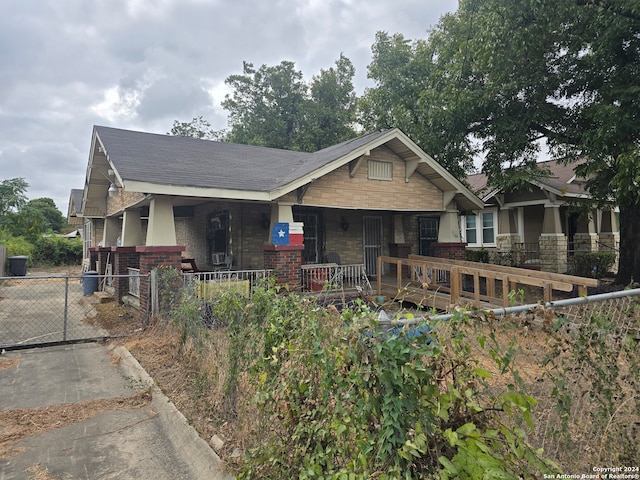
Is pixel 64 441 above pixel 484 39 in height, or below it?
below

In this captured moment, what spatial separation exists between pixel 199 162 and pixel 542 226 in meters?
17.0

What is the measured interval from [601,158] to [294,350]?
33.8 ft

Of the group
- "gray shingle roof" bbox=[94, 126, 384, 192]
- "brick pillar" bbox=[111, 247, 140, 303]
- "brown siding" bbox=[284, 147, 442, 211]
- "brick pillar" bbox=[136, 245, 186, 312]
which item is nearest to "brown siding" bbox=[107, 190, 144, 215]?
"gray shingle roof" bbox=[94, 126, 384, 192]

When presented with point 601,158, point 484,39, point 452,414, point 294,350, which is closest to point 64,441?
point 294,350

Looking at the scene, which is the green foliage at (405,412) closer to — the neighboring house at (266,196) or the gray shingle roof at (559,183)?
the neighboring house at (266,196)

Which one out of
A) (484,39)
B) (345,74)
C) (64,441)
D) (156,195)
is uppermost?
(345,74)

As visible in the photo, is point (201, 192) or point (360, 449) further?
point (201, 192)

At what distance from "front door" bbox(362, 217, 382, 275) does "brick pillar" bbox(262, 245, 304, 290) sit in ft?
15.7

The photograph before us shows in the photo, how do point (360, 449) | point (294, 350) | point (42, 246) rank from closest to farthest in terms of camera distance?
point (360, 449) → point (294, 350) → point (42, 246)

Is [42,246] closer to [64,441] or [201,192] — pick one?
[201,192]

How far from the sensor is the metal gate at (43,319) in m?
7.22

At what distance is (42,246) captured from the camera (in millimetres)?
31266

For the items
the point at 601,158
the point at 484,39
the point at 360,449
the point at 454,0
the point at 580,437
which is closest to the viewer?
the point at 360,449

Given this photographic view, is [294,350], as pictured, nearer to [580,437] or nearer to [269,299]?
[269,299]
